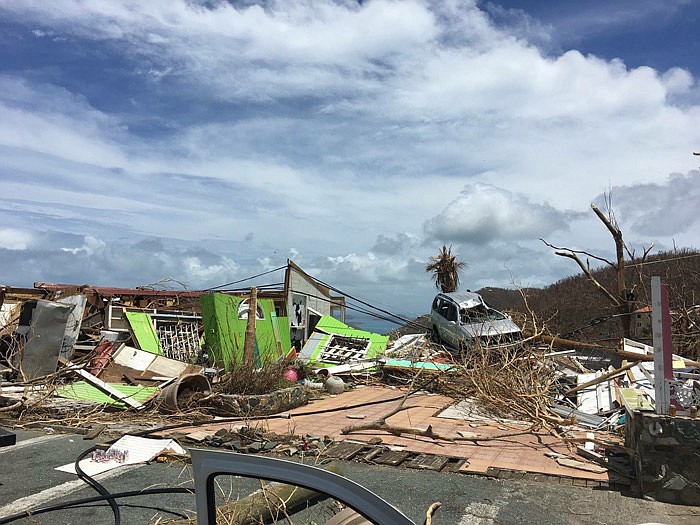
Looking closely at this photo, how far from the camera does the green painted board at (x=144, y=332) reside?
43.3 feet

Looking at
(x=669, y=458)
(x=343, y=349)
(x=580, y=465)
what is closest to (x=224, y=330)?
(x=343, y=349)

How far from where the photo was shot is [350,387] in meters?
13.9

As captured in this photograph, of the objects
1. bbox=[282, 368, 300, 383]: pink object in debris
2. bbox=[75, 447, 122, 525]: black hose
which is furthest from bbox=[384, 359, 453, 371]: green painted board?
bbox=[75, 447, 122, 525]: black hose

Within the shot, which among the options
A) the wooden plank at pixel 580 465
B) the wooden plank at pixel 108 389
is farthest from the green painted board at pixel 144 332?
the wooden plank at pixel 580 465

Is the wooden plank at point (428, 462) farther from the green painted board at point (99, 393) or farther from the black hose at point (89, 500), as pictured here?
the green painted board at point (99, 393)

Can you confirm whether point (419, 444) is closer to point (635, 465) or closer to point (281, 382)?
point (635, 465)

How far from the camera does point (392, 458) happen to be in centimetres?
689

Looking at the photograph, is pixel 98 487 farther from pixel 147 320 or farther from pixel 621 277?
pixel 621 277

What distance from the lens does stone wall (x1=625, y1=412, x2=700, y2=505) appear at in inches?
206

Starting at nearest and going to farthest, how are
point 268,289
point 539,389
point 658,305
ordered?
1. point 658,305
2. point 539,389
3. point 268,289

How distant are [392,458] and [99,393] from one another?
585 centimetres

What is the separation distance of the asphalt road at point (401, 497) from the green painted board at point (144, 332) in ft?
21.4

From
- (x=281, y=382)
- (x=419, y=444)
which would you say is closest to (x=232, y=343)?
(x=281, y=382)

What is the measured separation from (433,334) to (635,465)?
13560 millimetres
